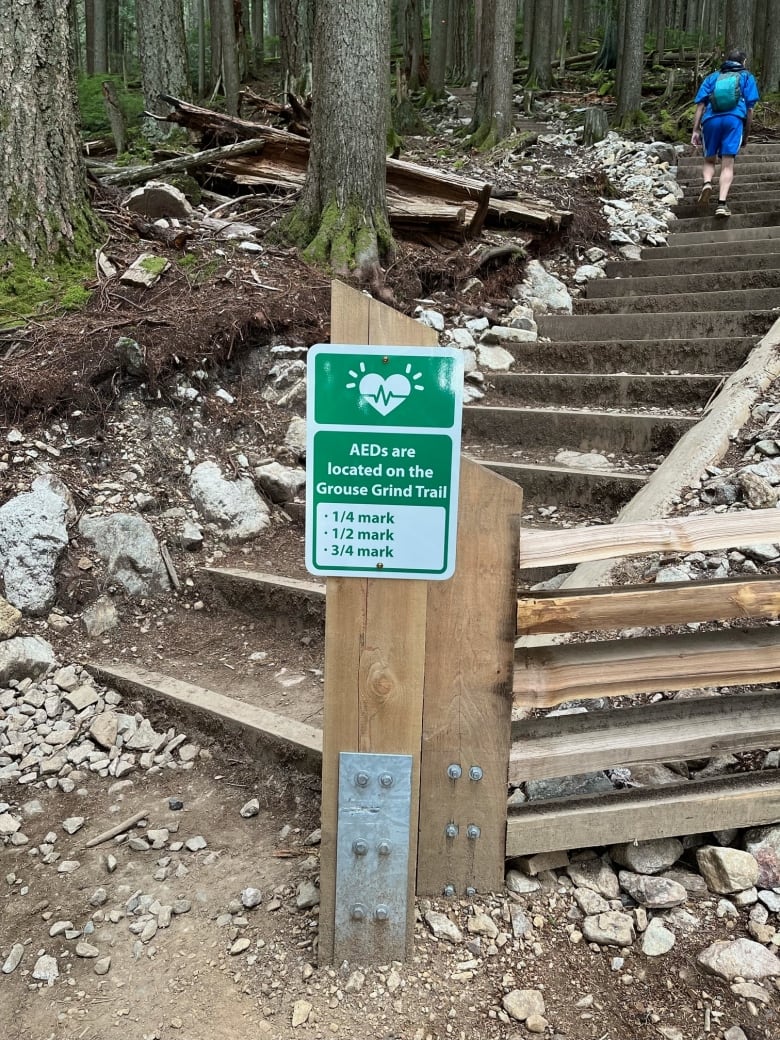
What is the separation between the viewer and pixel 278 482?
4723 mm

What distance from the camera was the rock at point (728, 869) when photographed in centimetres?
222

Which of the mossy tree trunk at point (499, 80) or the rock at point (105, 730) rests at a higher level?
the mossy tree trunk at point (499, 80)

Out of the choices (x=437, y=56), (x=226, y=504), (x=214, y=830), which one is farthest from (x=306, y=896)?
(x=437, y=56)

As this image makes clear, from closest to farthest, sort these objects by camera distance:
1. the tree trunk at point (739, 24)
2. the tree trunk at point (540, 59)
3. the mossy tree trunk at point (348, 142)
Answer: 1. the mossy tree trunk at point (348, 142)
2. the tree trunk at point (739, 24)
3. the tree trunk at point (540, 59)

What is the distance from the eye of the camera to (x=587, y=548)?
6.82 ft

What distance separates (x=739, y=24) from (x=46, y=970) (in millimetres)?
20055

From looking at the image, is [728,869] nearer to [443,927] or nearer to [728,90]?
[443,927]

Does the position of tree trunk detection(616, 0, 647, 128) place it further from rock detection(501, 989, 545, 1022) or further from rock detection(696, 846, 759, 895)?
rock detection(501, 989, 545, 1022)

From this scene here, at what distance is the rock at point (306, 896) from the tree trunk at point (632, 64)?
15.8 meters

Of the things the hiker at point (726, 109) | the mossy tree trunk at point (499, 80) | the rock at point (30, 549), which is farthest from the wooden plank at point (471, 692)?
the mossy tree trunk at point (499, 80)

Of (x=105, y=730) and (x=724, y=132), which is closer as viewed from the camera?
(x=105, y=730)

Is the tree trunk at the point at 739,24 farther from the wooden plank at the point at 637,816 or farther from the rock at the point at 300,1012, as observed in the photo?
the rock at the point at 300,1012

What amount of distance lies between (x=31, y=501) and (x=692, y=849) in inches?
135

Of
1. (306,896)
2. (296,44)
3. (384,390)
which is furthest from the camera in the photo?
(296,44)
